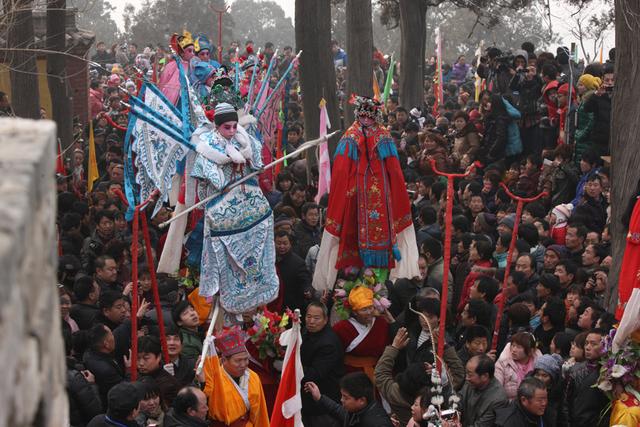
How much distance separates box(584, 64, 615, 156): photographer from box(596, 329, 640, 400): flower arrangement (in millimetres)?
5477

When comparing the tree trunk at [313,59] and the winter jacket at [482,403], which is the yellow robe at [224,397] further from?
the tree trunk at [313,59]

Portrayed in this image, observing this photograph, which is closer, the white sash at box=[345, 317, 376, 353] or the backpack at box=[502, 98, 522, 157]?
the white sash at box=[345, 317, 376, 353]

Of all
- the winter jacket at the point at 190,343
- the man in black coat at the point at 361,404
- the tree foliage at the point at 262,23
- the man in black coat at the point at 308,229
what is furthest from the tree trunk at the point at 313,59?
the tree foliage at the point at 262,23

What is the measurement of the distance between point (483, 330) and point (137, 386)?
2.62 meters

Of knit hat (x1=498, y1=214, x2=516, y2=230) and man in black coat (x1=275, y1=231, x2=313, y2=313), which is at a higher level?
knit hat (x1=498, y1=214, x2=516, y2=230)

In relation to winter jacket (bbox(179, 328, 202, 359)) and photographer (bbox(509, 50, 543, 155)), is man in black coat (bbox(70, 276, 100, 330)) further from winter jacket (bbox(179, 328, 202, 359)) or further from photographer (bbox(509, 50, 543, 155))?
photographer (bbox(509, 50, 543, 155))

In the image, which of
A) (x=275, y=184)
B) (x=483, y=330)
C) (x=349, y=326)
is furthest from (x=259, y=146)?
(x=275, y=184)

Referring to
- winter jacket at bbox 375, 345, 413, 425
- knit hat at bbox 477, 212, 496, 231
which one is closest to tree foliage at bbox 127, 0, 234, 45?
knit hat at bbox 477, 212, 496, 231

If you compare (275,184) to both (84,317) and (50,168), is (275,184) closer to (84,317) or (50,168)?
(84,317)

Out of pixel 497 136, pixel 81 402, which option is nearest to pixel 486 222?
pixel 497 136

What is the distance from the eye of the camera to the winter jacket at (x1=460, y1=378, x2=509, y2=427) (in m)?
6.75

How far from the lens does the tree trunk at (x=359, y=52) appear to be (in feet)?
50.3

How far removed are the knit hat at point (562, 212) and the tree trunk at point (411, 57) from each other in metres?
10.1

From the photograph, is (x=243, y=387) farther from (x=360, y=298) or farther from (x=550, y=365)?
(x=550, y=365)
